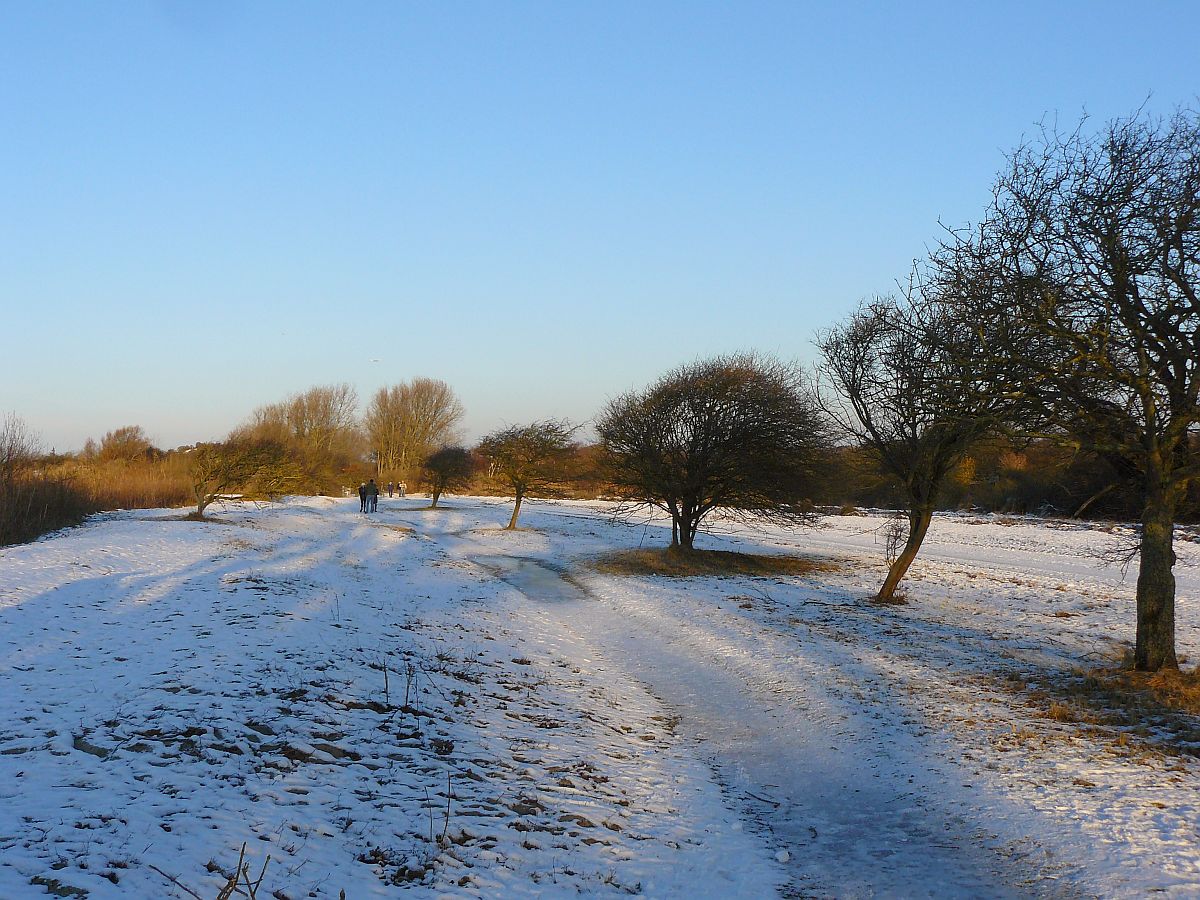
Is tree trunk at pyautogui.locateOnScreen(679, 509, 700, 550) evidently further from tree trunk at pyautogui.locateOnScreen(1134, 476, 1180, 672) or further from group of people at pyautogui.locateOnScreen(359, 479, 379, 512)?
group of people at pyautogui.locateOnScreen(359, 479, 379, 512)

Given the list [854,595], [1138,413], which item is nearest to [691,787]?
[1138,413]

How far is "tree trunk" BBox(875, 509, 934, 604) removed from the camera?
14875 millimetres

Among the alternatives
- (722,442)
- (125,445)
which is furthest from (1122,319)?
(125,445)

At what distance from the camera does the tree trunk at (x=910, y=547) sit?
14.9m

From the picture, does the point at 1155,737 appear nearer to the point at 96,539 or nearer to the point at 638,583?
the point at 638,583

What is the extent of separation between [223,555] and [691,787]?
50.7ft

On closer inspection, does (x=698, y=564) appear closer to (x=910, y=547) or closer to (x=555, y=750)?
(x=910, y=547)

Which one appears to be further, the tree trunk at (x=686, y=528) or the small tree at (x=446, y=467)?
the small tree at (x=446, y=467)

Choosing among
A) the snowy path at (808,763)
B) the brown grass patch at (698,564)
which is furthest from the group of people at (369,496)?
Answer: the snowy path at (808,763)

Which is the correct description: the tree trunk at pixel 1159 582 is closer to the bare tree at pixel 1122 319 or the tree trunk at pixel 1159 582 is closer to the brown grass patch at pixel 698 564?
the bare tree at pixel 1122 319

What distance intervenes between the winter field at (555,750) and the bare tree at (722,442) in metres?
7.40

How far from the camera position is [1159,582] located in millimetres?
8945

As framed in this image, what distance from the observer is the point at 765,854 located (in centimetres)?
536

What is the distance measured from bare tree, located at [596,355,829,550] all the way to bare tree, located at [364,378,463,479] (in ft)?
191
